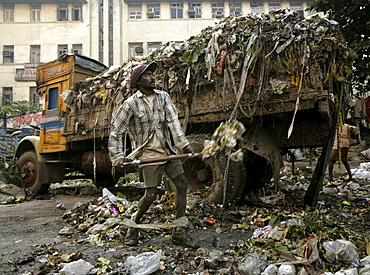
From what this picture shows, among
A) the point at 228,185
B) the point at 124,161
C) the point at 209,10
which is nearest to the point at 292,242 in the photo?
the point at 228,185

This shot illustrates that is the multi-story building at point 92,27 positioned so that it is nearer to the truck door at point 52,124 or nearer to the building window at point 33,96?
the building window at point 33,96

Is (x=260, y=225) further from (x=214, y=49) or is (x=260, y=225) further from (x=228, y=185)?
(x=214, y=49)

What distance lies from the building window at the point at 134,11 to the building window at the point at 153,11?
62cm

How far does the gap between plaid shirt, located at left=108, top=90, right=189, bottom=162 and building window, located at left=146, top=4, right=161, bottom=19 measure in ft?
65.5

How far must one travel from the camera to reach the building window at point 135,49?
67.7 ft

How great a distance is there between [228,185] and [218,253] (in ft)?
4.59

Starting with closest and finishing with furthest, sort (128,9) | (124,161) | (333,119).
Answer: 1. (124,161)
2. (333,119)
3. (128,9)

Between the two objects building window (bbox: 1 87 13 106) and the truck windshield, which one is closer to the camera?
the truck windshield

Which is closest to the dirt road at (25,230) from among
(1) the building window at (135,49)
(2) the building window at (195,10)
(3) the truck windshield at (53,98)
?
(3) the truck windshield at (53,98)

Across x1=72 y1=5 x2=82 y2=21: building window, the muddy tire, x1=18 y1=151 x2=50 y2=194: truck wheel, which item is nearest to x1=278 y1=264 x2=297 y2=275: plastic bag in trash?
the muddy tire

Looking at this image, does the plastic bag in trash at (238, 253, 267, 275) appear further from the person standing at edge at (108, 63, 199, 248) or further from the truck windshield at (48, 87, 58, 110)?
the truck windshield at (48, 87, 58, 110)

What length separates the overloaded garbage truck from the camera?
3.38 m

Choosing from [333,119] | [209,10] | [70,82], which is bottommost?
[333,119]

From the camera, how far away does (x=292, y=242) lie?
2.70 metres
